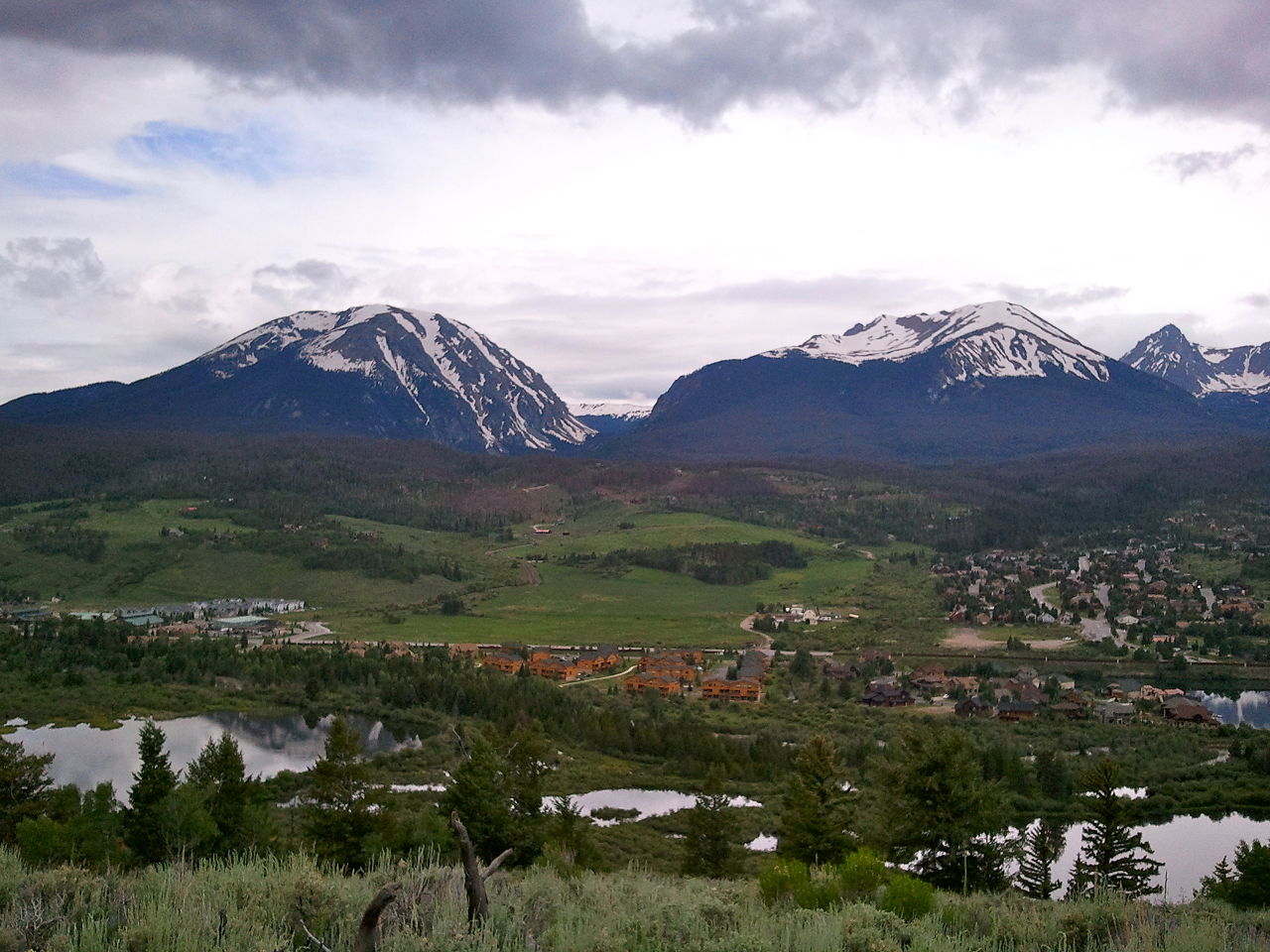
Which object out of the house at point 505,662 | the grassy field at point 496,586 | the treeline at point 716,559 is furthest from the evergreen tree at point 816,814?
the treeline at point 716,559

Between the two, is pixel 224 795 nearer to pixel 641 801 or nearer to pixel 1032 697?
pixel 641 801

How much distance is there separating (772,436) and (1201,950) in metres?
190

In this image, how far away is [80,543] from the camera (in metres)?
73.4

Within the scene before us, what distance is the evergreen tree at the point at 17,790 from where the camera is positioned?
1617 cm

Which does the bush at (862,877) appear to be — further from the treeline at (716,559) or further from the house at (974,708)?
the treeline at (716,559)

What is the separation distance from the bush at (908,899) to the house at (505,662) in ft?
118

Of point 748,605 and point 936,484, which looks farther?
point 936,484

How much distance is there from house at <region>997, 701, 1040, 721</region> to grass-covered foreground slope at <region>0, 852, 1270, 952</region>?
30.5 metres

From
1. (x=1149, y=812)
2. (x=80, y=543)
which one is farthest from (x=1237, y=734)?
(x=80, y=543)

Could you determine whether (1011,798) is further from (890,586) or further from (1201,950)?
(890,586)

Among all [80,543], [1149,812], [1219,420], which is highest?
[1219,420]

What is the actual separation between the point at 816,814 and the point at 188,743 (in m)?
24.7

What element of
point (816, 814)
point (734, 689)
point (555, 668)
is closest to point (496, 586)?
point (555, 668)

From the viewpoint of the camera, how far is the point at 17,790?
17.3m
